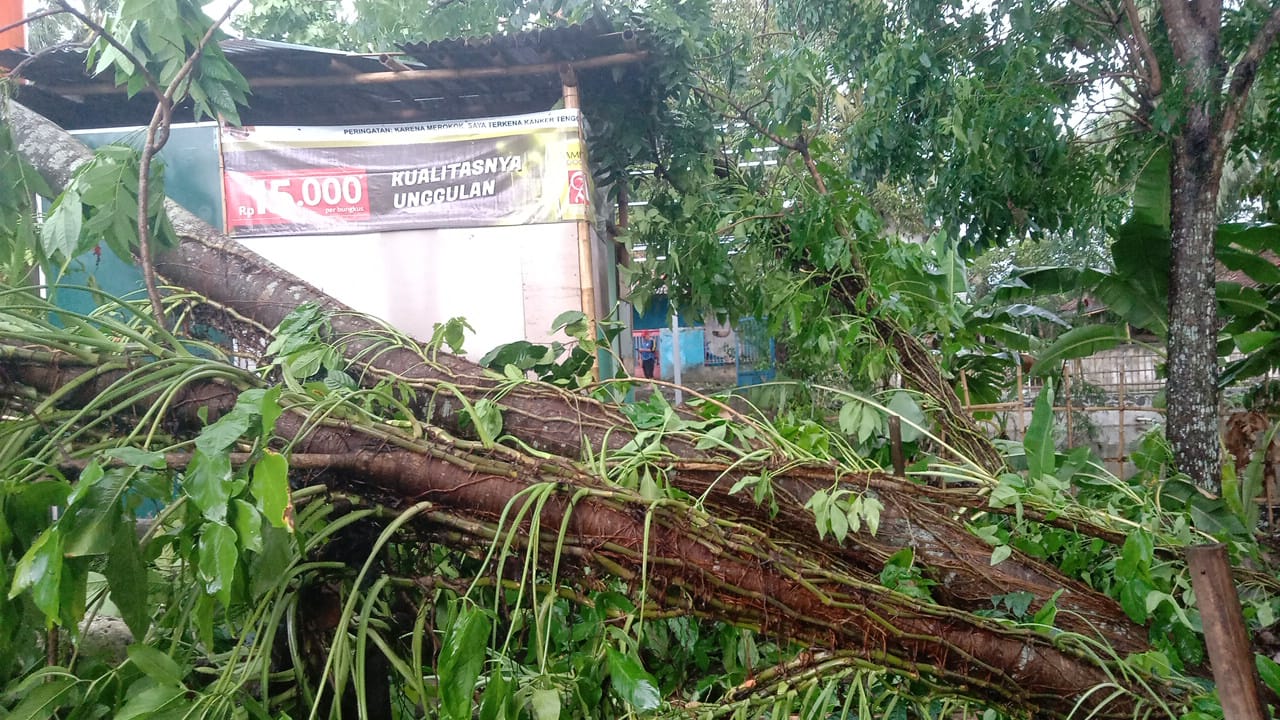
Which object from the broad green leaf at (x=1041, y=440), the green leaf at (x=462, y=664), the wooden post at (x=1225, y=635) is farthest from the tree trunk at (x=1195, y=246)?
the green leaf at (x=462, y=664)

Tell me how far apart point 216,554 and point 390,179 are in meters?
3.49

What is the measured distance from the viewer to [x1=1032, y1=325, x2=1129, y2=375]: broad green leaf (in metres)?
4.29

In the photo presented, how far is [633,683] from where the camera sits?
3.70ft

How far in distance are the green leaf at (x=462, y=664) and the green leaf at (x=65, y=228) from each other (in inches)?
42.7

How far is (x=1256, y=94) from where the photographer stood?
486 centimetres

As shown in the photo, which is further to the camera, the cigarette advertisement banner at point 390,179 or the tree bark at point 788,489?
the cigarette advertisement banner at point 390,179

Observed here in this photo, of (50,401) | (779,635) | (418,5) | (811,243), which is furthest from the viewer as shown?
(418,5)

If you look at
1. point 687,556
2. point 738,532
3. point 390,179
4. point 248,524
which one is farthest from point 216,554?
point 390,179

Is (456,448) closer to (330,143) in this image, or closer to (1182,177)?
(330,143)

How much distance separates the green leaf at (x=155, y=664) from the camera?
41.3 inches

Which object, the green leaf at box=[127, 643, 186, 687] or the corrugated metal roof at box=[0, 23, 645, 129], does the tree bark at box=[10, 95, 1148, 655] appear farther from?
the corrugated metal roof at box=[0, 23, 645, 129]

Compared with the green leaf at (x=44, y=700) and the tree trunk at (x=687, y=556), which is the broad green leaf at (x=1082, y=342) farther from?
the green leaf at (x=44, y=700)

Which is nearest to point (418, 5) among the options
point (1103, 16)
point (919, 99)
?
point (919, 99)

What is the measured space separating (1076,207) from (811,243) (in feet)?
7.72
